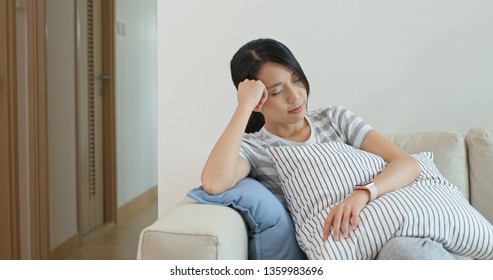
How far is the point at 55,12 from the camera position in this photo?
10.7 ft

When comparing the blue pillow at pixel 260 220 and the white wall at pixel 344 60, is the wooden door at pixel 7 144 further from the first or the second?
the blue pillow at pixel 260 220

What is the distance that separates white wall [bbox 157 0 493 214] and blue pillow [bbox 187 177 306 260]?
86 centimetres

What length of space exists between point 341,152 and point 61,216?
2.15m

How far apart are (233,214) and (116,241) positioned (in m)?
2.41

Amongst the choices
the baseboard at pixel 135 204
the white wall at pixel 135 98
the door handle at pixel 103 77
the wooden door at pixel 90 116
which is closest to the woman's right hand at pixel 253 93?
the wooden door at pixel 90 116

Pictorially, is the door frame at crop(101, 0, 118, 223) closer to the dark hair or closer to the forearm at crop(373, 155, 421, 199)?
the dark hair

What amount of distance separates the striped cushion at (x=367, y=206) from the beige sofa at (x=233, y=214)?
197 mm

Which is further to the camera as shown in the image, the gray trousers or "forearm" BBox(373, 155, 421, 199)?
"forearm" BBox(373, 155, 421, 199)

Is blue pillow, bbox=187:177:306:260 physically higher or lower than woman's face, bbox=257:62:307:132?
lower

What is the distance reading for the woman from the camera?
5.35 ft

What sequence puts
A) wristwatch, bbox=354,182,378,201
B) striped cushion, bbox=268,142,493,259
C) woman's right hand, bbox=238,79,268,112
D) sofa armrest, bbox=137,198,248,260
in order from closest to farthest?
1. sofa armrest, bbox=137,198,248,260
2. striped cushion, bbox=268,142,493,259
3. wristwatch, bbox=354,182,378,201
4. woman's right hand, bbox=238,79,268,112

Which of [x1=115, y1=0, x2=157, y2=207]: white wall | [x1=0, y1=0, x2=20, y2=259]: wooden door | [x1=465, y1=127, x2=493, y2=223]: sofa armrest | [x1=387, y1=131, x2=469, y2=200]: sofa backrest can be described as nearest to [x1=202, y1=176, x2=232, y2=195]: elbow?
[x1=387, y1=131, x2=469, y2=200]: sofa backrest

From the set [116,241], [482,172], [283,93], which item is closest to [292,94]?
[283,93]
